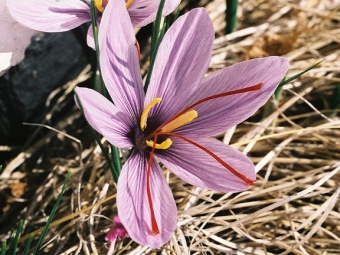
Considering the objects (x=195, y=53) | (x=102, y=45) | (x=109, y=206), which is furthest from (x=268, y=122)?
(x=102, y=45)

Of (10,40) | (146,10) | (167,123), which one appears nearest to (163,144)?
(167,123)

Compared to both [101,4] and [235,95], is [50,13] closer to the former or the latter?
[101,4]

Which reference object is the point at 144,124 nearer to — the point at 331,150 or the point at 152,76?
the point at 152,76

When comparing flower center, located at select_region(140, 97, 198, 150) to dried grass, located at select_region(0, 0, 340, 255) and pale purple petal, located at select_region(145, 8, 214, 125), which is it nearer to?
pale purple petal, located at select_region(145, 8, 214, 125)

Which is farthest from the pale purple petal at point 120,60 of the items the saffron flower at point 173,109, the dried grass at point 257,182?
the dried grass at point 257,182

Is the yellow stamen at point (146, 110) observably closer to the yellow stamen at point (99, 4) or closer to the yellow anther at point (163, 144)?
the yellow anther at point (163, 144)
